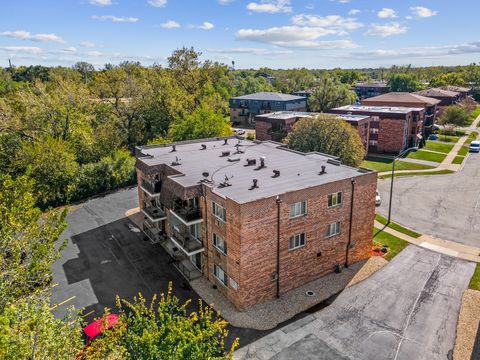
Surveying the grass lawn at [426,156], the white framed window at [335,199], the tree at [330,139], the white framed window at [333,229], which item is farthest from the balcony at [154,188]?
the grass lawn at [426,156]

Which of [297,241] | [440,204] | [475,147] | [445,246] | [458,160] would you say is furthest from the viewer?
[475,147]

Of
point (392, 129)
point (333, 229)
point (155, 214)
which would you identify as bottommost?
point (155, 214)

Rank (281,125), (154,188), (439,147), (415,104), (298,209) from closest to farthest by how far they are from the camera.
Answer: (298,209) → (154,188) → (281,125) → (439,147) → (415,104)

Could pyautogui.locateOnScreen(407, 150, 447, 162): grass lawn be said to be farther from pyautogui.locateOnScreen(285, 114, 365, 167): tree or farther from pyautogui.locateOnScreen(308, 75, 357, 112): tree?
pyautogui.locateOnScreen(308, 75, 357, 112): tree

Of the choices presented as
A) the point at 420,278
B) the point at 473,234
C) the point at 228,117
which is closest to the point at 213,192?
the point at 420,278

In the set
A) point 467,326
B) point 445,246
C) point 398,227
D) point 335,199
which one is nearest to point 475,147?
point 398,227

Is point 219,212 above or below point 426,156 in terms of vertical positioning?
above

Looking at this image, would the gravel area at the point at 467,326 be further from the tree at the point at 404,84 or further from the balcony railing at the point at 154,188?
the tree at the point at 404,84

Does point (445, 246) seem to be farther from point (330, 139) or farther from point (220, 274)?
point (220, 274)
